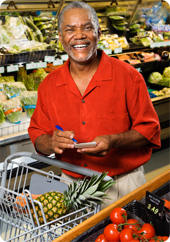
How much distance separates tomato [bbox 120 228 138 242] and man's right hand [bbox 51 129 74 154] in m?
0.46

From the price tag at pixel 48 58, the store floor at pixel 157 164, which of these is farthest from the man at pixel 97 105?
the store floor at pixel 157 164

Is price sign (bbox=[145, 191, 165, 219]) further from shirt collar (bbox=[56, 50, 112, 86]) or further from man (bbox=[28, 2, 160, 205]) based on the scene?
shirt collar (bbox=[56, 50, 112, 86])

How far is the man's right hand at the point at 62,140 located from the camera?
137 cm

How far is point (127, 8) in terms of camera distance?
457cm

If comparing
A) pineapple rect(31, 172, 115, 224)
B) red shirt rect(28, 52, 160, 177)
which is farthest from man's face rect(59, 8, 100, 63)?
pineapple rect(31, 172, 115, 224)

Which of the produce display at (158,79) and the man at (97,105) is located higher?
the man at (97,105)

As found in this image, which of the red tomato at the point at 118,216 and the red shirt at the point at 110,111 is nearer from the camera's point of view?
the red tomato at the point at 118,216

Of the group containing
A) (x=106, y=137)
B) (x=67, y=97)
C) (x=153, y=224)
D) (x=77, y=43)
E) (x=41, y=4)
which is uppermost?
(x=41, y=4)

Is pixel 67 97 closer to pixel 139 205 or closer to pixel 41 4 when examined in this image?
pixel 139 205

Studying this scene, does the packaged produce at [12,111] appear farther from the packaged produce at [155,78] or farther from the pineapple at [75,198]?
the packaged produce at [155,78]

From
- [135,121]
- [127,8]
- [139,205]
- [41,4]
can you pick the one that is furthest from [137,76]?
[127,8]

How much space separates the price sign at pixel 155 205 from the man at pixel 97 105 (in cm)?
41

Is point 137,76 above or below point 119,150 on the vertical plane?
above

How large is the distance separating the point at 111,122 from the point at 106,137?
0.25 m
